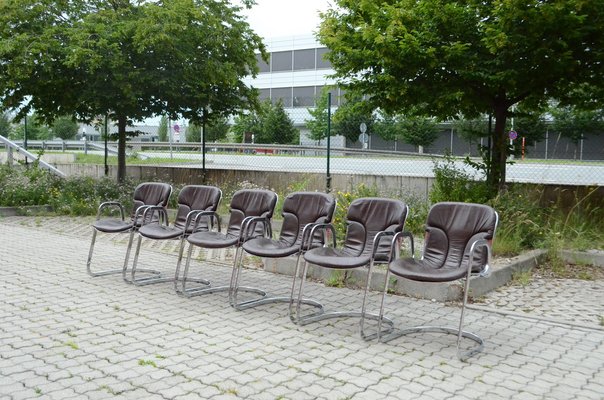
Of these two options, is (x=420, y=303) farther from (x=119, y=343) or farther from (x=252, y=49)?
(x=252, y=49)

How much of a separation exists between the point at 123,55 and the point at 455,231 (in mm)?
8656

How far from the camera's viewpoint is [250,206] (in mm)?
6883

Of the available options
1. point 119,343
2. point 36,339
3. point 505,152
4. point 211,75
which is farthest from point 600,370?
point 211,75

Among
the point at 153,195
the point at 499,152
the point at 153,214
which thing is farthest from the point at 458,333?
the point at 499,152

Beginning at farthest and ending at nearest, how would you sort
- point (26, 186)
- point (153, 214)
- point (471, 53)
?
point (26, 186) < point (471, 53) < point (153, 214)

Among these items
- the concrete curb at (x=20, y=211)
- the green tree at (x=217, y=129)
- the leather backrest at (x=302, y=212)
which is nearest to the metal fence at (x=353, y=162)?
the green tree at (x=217, y=129)

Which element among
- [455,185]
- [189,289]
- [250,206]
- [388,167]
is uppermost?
[388,167]

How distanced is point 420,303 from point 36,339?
11.7 feet

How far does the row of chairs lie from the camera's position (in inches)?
202

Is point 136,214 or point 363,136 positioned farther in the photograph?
point 363,136

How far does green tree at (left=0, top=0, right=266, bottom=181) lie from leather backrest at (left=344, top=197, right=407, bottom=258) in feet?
21.8

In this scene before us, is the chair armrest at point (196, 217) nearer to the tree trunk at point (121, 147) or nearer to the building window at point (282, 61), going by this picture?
the tree trunk at point (121, 147)

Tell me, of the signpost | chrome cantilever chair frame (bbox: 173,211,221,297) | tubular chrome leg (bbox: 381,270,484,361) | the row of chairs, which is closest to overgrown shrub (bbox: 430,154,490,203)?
the signpost

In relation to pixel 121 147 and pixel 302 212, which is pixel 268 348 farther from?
pixel 121 147
